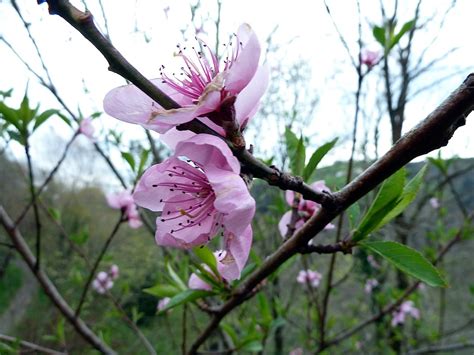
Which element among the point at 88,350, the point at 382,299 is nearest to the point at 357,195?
the point at 382,299

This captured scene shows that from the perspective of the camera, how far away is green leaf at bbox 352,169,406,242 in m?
0.67

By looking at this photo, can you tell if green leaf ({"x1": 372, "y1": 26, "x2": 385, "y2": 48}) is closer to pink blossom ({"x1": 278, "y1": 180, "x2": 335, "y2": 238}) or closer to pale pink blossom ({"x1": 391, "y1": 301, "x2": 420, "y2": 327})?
pink blossom ({"x1": 278, "y1": 180, "x2": 335, "y2": 238})

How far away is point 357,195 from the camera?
55 centimetres

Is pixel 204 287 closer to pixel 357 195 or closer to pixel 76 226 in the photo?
pixel 357 195

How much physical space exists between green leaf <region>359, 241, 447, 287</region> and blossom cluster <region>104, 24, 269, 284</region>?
226 millimetres

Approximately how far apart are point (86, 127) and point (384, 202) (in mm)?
1741

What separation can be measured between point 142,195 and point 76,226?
32.0 ft

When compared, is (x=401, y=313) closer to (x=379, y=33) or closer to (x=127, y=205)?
(x=127, y=205)

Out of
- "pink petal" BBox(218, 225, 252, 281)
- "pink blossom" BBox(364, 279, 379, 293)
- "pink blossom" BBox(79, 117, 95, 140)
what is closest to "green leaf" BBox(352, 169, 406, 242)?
"pink petal" BBox(218, 225, 252, 281)

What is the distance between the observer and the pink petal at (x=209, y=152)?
0.47 m

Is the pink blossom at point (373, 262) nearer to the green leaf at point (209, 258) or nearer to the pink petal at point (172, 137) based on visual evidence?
the green leaf at point (209, 258)

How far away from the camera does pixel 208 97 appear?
1.59ft

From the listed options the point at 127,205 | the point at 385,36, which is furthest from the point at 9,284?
the point at 385,36

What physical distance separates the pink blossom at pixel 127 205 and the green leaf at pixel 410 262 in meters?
1.46
